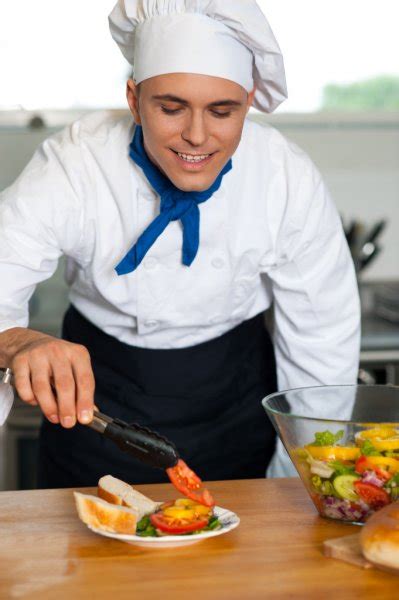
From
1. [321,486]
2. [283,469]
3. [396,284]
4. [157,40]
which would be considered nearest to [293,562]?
[321,486]

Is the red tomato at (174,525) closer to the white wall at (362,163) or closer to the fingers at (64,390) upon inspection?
the fingers at (64,390)

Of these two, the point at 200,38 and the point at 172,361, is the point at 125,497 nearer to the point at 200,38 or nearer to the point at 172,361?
the point at 172,361

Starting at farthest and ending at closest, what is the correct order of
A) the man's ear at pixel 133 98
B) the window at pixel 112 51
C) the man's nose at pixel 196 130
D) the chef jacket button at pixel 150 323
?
the window at pixel 112 51, the chef jacket button at pixel 150 323, the man's ear at pixel 133 98, the man's nose at pixel 196 130

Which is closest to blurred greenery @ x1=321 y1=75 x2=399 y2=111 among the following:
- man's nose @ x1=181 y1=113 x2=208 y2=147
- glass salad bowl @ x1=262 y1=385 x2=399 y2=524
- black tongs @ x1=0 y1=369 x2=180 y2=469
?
man's nose @ x1=181 y1=113 x2=208 y2=147

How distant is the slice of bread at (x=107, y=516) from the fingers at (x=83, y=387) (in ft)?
0.39

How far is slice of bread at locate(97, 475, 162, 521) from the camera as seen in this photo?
135 centimetres

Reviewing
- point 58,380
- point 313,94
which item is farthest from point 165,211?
point 313,94

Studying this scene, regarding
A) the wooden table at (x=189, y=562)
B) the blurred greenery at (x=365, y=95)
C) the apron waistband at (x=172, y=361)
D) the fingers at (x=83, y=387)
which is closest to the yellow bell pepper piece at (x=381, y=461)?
the wooden table at (x=189, y=562)

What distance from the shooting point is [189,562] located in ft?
4.06

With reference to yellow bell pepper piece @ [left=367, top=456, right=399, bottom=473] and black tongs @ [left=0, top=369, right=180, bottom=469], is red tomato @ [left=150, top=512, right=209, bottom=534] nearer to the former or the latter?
black tongs @ [left=0, top=369, right=180, bottom=469]

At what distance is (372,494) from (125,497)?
331 mm

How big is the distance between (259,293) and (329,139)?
1454 mm

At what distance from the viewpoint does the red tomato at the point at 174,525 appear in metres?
1.27

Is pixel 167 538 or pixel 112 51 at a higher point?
pixel 112 51
